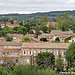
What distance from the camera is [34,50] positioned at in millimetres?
28844

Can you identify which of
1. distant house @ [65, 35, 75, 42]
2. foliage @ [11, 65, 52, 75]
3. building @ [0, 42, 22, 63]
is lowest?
building @ [0, 42, 22, 63]

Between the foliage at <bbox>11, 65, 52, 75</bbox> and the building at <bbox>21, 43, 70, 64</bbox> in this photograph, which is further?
the building at <bbox>21, 43, 70, 64</bbox>

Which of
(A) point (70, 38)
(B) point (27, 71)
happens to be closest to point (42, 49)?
(B) point (27, 71)

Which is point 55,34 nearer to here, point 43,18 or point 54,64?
point 54,64

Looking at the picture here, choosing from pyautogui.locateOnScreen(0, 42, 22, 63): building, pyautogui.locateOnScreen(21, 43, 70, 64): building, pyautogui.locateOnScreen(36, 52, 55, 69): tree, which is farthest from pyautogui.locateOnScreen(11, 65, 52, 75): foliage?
pyautogui.locateOnScreen(21, 43, 70, 64): building

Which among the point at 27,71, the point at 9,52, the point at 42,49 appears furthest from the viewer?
the point at 9,52

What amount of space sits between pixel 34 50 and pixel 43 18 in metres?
53.2

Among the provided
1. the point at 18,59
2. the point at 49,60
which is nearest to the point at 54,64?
the point at 49,60

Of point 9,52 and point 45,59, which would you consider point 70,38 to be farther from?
point 45,59

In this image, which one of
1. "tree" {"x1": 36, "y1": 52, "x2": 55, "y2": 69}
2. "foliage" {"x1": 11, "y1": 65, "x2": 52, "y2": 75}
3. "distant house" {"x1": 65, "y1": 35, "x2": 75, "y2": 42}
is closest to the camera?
"foliage" {"x1": 11, "y1": 65, "x2": 52, "y2": 75}

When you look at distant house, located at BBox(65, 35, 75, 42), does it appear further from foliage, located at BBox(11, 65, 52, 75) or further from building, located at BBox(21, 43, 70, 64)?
foliage, located at BBox(11, 65, 52, 75)

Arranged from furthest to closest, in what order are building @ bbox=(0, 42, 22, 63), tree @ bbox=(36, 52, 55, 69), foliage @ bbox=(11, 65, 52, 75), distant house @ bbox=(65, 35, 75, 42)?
distant house @ bbox=(65, 35, 75, 42), building @ bbox=(0, 42, 22, 63), tree @ bbox=(36, 52, 55, 69), foliage @ bbox=(11, 65, 52, 75)

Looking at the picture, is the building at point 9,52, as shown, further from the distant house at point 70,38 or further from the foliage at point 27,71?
the distant house at point 70,38

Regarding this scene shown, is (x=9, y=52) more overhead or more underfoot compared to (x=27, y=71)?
more underfoot
